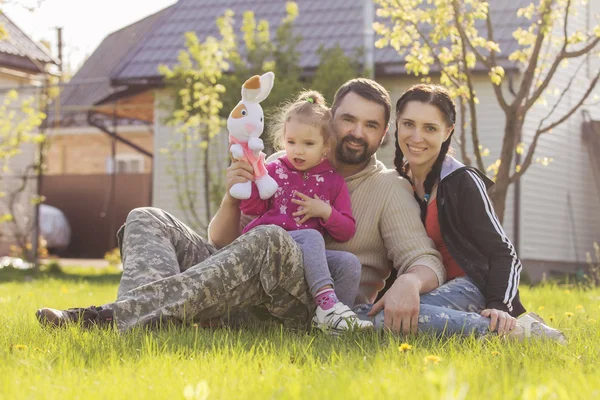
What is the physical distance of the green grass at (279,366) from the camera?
7.95 ft

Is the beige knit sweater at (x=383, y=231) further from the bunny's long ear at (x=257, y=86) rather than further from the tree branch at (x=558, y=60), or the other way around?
the tree branch at (x=558, y=60)

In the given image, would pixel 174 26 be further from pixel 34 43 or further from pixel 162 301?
pixel 162 301

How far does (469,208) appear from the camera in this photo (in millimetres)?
4148

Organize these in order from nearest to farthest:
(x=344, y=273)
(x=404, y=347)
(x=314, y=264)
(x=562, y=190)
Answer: (x=404, y=347)
(x=314, y=264)
(x=344, y=273)
(x=562, y=190)

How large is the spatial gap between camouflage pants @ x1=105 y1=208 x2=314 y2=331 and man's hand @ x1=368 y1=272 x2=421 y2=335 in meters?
0.39

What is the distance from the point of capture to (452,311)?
3.89 meters

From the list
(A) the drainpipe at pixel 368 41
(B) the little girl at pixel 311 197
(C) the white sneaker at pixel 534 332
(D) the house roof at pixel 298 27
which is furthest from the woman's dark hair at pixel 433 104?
(D) the house roof at pixel 298 27

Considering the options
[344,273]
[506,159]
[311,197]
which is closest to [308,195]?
[311,197]

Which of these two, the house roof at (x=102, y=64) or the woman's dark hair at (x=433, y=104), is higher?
the house roof at (x=102, y=64)

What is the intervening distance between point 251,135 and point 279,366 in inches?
66.1

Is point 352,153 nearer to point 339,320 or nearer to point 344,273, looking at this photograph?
point 344,273

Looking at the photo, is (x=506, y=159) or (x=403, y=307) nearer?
(x=403, y=307)

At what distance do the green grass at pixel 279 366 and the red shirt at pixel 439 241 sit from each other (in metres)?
0.66

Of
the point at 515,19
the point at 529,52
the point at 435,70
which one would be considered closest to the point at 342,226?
the point at 529,52
